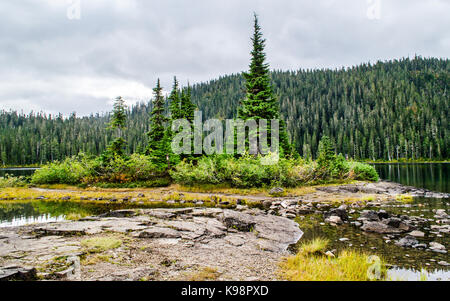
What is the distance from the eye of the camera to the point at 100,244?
25.4 feet

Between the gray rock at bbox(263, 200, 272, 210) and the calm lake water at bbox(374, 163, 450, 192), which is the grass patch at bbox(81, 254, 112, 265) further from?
the calm lake water at bbox(374, 163, 450, 192)

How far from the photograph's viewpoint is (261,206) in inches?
746

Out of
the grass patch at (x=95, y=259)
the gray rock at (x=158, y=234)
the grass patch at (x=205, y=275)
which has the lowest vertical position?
the gray rock at (x=158, y=234)

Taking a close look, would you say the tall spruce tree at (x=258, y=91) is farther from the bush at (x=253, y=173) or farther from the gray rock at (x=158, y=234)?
the gray rock at (x=158, y=234)

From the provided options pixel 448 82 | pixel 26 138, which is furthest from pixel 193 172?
pixel 448 82

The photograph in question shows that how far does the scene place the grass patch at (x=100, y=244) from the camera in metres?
7.43

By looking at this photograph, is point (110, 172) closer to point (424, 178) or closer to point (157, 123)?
point (157, 123)

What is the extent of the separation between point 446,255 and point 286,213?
8334 millimetres

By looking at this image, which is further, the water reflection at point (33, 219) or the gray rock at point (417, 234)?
the water reflection at point (33, 219)

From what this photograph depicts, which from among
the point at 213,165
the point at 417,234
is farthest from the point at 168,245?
the point at 213,165

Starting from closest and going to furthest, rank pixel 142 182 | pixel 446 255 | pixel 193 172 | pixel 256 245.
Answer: pixel 446 255 → pixel 256 245 → pixel 193 172 → pixel 142 182

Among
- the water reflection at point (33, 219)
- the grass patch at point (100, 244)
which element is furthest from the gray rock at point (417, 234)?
the water reflection at point (33, 219)

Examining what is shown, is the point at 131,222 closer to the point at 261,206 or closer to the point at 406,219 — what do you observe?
the point at 261,206

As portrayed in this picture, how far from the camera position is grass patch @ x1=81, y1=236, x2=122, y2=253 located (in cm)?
743
